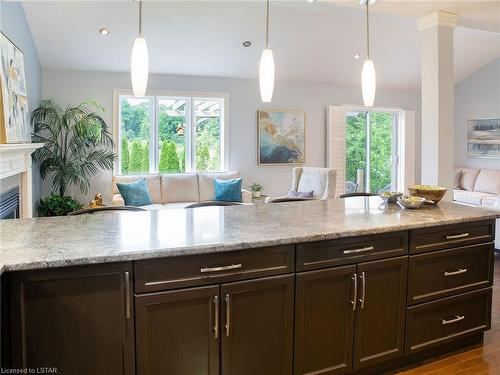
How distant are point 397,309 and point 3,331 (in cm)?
195

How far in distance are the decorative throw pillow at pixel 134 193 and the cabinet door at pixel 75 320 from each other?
4087 mm

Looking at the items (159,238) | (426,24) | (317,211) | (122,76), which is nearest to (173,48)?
(122,76)

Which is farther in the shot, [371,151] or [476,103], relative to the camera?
[371,151]

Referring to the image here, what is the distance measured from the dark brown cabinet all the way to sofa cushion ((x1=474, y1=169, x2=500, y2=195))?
18.3 feet

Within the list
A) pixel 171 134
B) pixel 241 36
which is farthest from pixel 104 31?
pixel 171 134

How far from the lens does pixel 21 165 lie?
387cm

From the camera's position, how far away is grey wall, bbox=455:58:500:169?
7.38 m

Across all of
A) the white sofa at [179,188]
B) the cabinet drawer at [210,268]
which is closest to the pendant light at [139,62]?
the cabinet drawer at [210,268]

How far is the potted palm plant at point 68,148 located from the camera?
17.5ft

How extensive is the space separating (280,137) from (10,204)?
4.47 meters

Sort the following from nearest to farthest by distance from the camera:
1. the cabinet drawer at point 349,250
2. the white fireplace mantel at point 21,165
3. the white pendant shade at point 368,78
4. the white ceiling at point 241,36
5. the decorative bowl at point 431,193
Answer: the cabinet drawer at point 349,250 → the white pendant shade at point 368,78 → the decorative bowl at point 431,193 → the white fireplace mantel at point 21,165 → the white ceiling at point 241,36

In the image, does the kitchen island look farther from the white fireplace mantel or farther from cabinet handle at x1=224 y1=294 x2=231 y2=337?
the white fireplace mantel

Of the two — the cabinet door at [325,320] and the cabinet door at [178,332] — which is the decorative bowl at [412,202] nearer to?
the cabinet door at [325,320]

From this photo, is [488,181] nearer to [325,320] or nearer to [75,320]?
[325,320]
